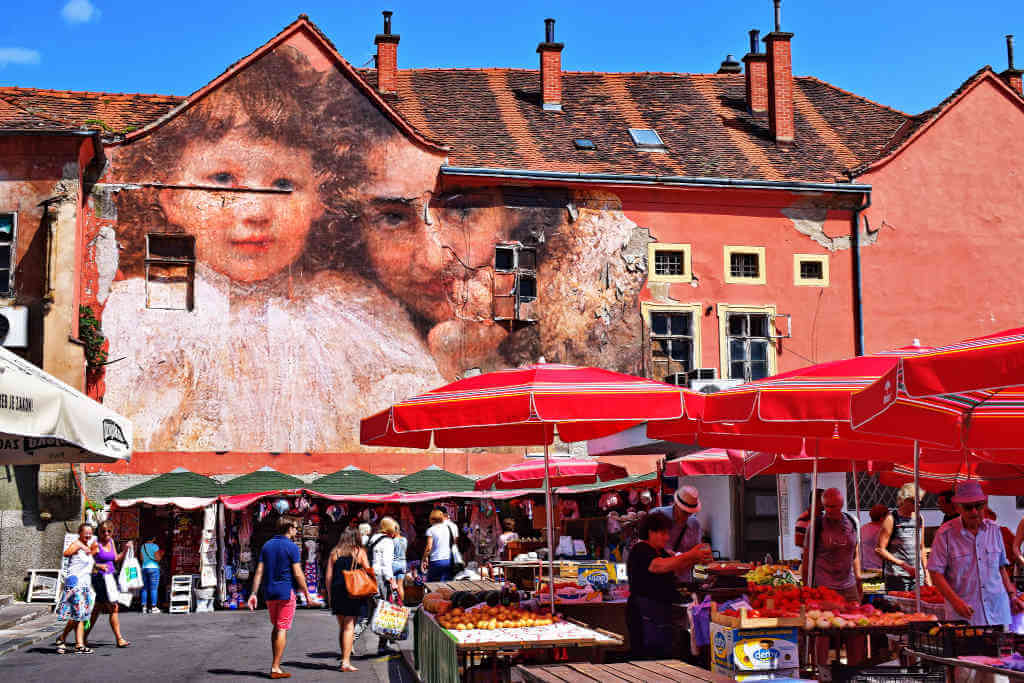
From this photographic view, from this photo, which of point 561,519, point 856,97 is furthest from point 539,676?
point 856,97

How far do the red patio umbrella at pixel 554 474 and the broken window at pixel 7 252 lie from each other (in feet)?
34.5

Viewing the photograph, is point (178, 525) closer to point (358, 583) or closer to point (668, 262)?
point (358, 583)

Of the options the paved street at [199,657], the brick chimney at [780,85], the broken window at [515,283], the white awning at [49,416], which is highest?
the brick chimney at [780,85]

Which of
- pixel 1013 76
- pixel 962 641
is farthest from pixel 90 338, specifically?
pixel 1013 76

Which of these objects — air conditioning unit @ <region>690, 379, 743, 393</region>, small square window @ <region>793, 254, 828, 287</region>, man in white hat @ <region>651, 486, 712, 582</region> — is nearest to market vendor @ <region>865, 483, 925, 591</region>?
man in white hat @ <region>651, 486, 712, 582</region>

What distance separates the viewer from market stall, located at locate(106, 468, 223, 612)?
24.0 meters

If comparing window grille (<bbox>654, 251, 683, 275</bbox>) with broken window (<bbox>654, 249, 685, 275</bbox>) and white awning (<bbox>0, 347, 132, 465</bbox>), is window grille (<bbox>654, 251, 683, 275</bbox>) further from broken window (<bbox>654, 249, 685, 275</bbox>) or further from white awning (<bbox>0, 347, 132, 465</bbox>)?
white awning (<bbox>0, 347, 132, 465</bbox>)

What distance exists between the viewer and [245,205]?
27.1m

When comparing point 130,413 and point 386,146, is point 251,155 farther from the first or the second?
point 130,413

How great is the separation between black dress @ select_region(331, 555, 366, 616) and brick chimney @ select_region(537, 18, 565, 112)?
19.8 m

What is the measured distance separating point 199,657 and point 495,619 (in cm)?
697

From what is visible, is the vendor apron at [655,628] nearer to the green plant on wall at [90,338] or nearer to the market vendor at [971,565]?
the market vendor at [971,565]

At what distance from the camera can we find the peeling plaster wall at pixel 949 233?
97.5 feet

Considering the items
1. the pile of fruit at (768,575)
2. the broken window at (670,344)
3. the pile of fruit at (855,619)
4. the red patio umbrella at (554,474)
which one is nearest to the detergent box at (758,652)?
the pile of fruit at (855,619)
